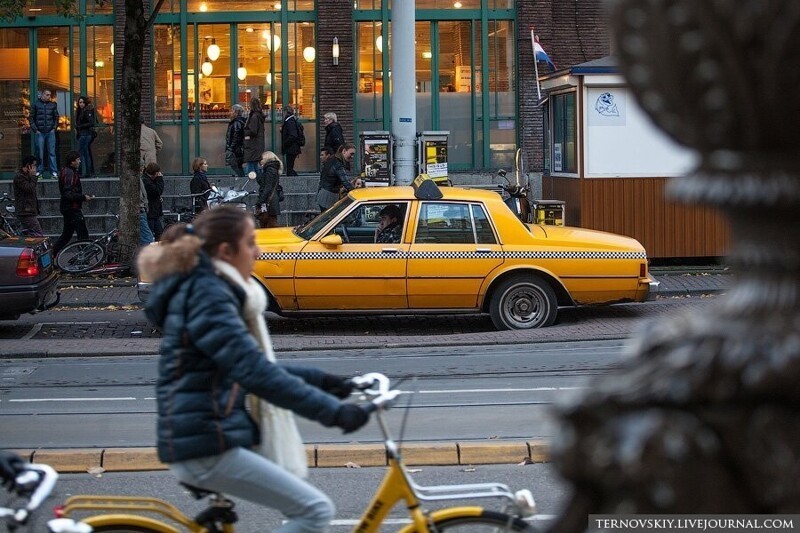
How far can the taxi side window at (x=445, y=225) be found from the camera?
14234 mm

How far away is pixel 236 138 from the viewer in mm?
24625

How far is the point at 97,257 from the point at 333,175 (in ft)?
13.4

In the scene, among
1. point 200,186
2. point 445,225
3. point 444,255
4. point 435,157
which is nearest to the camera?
point 444,255

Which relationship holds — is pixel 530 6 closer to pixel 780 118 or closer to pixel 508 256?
pixel 508 256

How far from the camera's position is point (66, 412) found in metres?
10.0

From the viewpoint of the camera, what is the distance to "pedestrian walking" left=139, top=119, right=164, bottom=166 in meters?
24.2

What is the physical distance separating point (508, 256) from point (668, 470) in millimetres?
12882

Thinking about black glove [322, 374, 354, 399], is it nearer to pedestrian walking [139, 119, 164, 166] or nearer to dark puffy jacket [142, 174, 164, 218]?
dark puffy jacket [142, 174, 164, 218]

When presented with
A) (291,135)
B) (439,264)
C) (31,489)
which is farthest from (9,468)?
(291,135)

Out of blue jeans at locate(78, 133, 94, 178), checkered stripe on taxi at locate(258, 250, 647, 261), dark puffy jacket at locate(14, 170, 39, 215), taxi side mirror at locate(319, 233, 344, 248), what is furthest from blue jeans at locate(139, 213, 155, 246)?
taxi side mirror at locate(319, 233, 344, 248)

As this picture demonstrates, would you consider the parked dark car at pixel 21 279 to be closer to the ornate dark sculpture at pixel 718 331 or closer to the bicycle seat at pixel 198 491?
the bicycle seat at pixel 198 491

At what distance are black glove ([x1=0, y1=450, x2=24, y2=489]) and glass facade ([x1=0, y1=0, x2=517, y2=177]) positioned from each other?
23463 mm

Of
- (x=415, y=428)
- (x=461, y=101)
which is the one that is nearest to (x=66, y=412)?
(x=415, y=428)

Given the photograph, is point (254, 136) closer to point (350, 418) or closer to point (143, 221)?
point (143, 221)
